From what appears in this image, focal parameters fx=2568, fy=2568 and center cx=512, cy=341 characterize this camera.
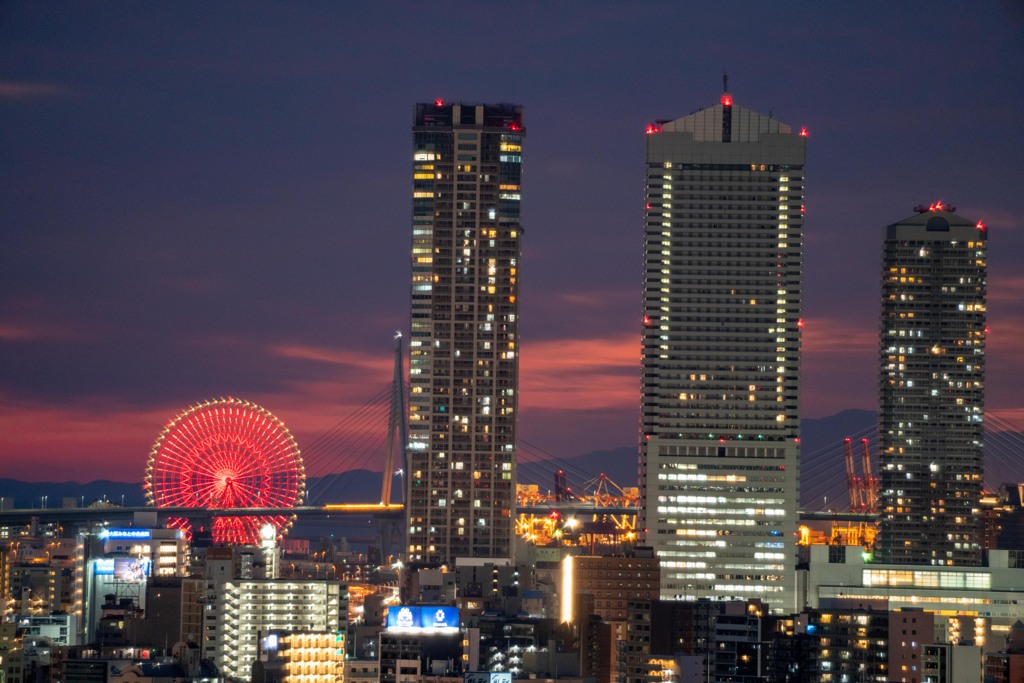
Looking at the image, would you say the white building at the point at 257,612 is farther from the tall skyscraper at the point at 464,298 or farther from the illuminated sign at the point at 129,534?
the tall skyscraper at the point at 464,298

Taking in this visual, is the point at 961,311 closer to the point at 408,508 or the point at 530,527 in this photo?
the point at 530,527

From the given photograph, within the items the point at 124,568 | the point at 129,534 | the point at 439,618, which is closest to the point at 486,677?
the point at 439,618

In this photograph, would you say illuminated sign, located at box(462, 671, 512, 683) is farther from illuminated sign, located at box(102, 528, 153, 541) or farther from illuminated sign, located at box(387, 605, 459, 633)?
illuminated sign, located at box(102, 528, 153, 541)

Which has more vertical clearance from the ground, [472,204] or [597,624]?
[472,204]

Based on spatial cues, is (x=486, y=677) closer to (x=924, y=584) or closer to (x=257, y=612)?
(x=257, y=612)

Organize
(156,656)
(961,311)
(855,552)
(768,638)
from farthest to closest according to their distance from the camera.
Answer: (961,311) → (855,552) → (156,656) → (768,638)

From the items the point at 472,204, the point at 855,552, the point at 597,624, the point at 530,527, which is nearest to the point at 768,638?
the point at 597,624
